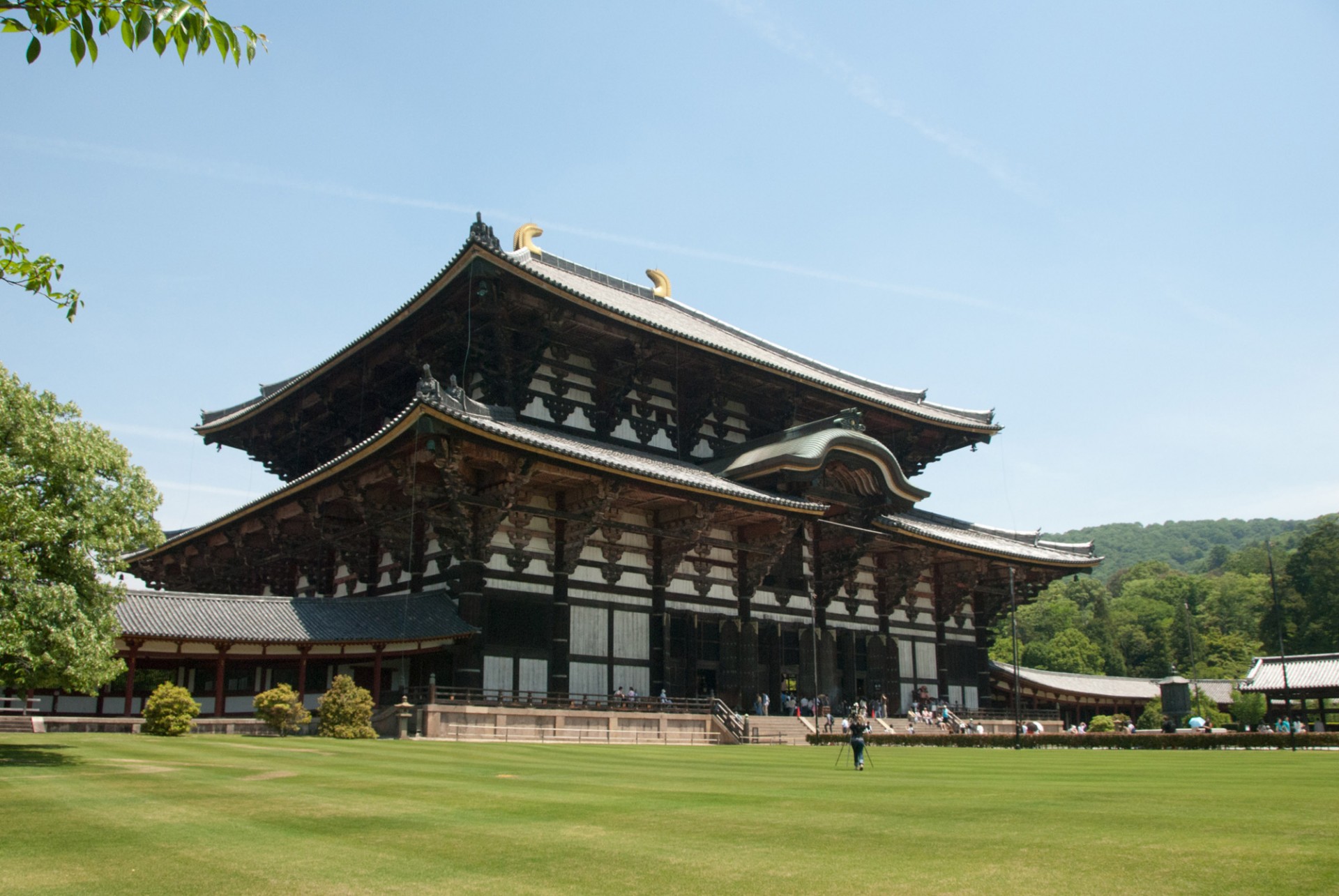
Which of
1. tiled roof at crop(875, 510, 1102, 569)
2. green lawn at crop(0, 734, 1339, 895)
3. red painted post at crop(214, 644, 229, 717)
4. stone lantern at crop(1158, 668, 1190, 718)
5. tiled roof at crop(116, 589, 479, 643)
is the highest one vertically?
tiled roof at crop(875, 510, 1102, 569)

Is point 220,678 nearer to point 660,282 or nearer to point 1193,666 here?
point 660,282

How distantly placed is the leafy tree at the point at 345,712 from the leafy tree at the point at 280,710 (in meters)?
0.84

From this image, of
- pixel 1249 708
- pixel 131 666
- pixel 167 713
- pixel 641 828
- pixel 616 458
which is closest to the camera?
pixel 641 828

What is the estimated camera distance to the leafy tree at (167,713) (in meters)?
24.5

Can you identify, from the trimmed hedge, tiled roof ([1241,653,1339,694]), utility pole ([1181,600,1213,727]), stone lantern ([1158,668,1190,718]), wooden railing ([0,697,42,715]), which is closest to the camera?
the trimmed hedge

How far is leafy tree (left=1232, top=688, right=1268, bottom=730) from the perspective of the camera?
5731cm

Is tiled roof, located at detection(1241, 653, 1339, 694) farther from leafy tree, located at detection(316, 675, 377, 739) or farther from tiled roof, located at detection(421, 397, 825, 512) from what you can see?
leafy tree, located at detection(316, 675, 377, 739)

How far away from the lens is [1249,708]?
5750 cm

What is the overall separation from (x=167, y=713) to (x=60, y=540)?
9066 millimetres

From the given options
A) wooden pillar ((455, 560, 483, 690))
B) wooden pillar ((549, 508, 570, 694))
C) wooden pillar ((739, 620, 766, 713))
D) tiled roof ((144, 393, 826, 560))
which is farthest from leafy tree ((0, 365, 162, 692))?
wooden pillar ((739, 620, 766, 713))

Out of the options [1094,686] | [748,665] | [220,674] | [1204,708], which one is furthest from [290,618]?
[1094,686]

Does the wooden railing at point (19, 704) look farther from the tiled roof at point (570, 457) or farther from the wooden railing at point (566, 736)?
the wooden railing at point (566, 736)

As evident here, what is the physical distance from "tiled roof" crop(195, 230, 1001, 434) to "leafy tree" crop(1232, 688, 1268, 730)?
2442 cm

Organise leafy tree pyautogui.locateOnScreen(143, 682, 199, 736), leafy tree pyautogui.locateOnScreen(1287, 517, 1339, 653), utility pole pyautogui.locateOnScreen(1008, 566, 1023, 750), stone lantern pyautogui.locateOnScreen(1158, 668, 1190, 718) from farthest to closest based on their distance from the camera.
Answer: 1. leafy tree pyautogui.locateOnScreen(1287, 517, 1339, 653)
2. stone lantern pyautogui.locateOnScreen(1158, 668, 1190, 718)
3. utility pole pyautogui.locateOnScreen(1008, 566, 1023, 750)
4. leafy tree pyautogui.locateOnScreen(143, 682, 199, 736)
